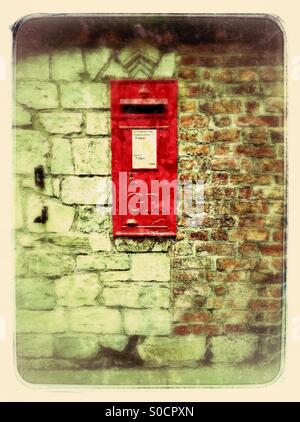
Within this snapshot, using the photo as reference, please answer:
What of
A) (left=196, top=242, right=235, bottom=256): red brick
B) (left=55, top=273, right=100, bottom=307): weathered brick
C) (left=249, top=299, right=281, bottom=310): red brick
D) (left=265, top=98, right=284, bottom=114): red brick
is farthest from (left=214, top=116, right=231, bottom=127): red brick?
(left=55, top=273, right=100, bottom=307): weathered brick

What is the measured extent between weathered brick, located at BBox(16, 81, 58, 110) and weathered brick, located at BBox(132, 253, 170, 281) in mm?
1027

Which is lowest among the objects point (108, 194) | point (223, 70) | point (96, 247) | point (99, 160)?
point (96, 247)

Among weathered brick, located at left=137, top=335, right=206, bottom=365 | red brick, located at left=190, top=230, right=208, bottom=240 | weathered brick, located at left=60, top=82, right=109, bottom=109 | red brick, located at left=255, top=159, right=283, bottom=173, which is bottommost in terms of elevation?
weathered brick, located at left=137, top=335, right=206, bottom=365

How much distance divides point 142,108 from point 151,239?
759 mm

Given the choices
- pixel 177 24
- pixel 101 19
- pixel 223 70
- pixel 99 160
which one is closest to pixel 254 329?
pixel 99 160

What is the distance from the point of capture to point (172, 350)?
8.48 feet

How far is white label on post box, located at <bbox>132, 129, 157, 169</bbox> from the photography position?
2.43 meters

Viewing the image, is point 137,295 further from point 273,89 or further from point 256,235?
point 273,89

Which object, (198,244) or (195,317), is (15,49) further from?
(195,317)

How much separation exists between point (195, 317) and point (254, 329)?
1.18ft

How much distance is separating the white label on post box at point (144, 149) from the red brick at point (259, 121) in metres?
0.52

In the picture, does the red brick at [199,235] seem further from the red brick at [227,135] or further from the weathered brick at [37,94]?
the weathered brick at [37,94]

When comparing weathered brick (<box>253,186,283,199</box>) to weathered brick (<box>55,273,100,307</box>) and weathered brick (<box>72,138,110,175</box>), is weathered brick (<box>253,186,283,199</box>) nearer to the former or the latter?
weathered brick (<box>72,138,110,175</box>)

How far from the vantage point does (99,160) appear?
8.18 ft
